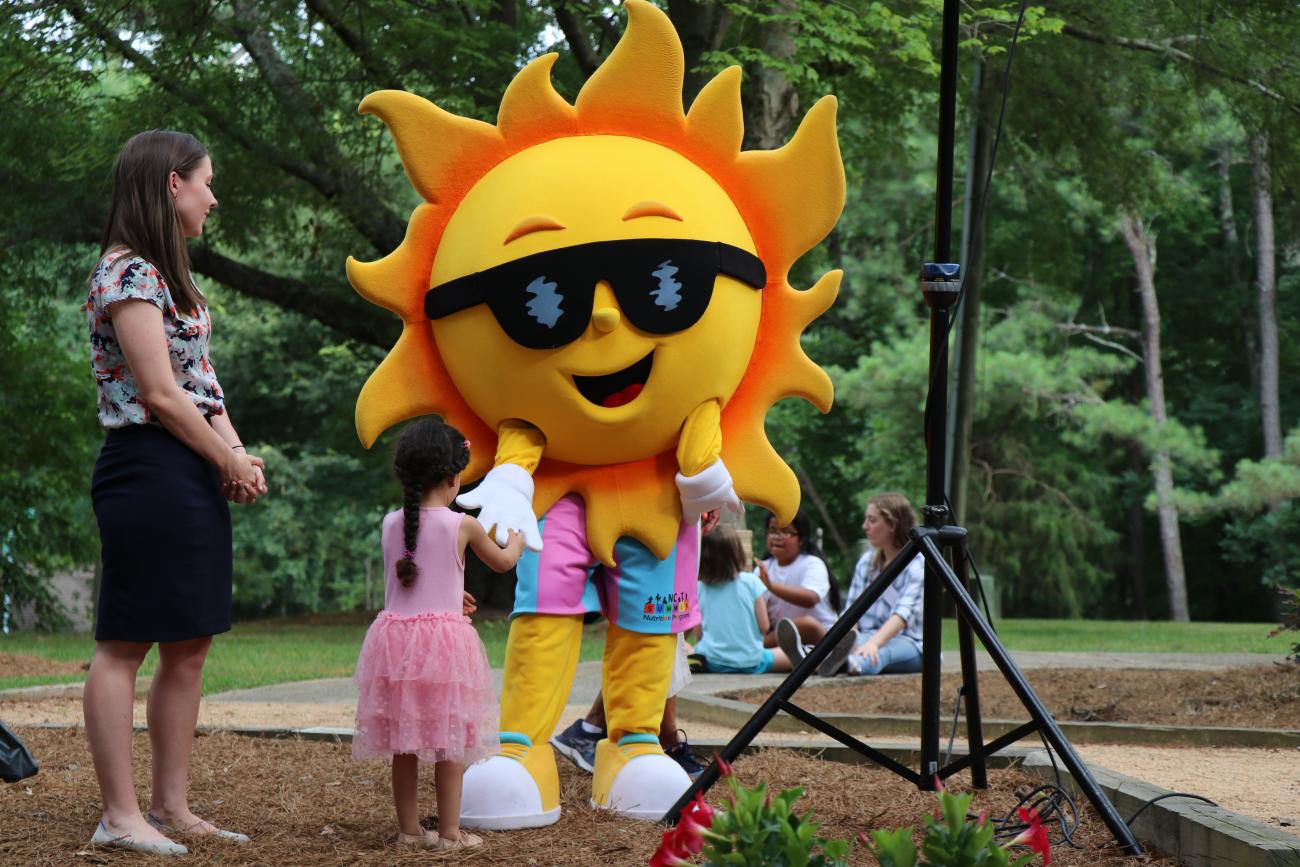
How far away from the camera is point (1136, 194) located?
16.9m

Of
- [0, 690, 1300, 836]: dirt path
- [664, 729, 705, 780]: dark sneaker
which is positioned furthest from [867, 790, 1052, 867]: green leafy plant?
[664, 729, 705, 780]: dark sneaker

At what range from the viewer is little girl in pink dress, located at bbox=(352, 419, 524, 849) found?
3824mm

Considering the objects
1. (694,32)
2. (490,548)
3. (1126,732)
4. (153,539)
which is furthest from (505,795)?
(694,32)

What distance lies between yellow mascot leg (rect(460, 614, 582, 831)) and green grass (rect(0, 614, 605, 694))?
13.0 feet

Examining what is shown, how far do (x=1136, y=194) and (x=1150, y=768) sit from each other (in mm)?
12477

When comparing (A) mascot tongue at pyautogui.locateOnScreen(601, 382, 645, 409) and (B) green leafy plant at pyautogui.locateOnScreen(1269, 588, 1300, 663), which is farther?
(B) green leafy plant at pyautogui.locateOnScreen(1269, 588, 1300, 663)

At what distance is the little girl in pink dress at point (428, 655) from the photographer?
382 cm

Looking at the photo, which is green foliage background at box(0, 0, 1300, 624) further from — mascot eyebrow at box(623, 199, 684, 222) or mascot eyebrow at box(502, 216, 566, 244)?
mascot eyebrow at box(502, 216, 566, 244)

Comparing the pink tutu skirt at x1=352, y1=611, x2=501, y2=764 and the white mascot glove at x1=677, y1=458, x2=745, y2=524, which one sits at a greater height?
the white mascot glove at x1=677, y1=458, x2=745, y2=524

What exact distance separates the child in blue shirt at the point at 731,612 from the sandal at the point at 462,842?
473 cm

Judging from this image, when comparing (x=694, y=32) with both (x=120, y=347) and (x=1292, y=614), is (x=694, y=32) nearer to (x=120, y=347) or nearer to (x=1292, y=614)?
(x=1292, y=614)

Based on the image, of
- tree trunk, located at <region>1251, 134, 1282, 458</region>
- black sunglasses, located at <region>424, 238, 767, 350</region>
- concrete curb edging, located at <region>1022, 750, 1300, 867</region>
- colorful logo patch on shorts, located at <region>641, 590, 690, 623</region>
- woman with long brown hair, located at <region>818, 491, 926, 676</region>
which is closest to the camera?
concrete curb edging, located at <region>1022, 750, 1300, 867</region>

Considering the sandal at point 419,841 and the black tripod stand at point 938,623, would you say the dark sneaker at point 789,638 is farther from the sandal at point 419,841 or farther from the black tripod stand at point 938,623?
the sandal at point 419,841

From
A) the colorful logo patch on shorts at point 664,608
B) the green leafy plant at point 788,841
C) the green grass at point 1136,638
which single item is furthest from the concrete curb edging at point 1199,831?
the green grass at point 1136,638
